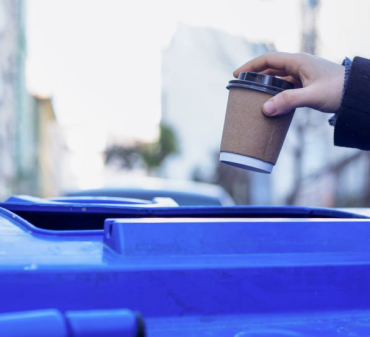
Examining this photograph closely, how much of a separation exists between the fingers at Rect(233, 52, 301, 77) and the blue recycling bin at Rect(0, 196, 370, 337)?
0.49m

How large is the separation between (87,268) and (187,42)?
97.3 ft

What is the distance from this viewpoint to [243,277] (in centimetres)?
136

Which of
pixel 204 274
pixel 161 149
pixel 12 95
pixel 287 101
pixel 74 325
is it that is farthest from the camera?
pixel 161 149

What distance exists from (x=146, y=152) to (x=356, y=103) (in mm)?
34591

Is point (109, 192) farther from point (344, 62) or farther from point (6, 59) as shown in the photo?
point (6, 59)

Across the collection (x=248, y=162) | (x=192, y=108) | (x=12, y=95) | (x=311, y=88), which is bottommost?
(x=248, y=162)

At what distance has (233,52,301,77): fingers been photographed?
5.83 ft

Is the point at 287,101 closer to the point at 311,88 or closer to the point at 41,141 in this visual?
the point at 311,88

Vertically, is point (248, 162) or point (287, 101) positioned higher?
point (287, 101)

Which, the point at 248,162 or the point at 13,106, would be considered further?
the point at 13,106

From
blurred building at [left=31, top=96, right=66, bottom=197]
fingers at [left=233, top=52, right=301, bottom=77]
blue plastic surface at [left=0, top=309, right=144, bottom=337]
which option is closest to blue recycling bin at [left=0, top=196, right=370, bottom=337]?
blue plastic surface at [left=0, top=309, right=144, bottom=337]

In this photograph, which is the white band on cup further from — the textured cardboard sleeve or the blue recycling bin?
the blue recycling bin

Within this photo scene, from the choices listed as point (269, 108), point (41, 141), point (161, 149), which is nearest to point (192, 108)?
point (161, 149)

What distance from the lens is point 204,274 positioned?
133cm
